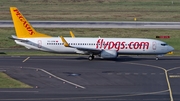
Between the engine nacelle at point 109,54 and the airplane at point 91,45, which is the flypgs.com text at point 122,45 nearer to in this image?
the airplane at point 91,45

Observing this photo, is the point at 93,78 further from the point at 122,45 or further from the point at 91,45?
the point at 122,45

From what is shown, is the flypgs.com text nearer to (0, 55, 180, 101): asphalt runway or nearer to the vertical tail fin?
(0, 55, 180, 101): asphalt runway

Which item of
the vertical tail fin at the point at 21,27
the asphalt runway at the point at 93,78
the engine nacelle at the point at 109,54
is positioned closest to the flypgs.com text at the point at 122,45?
the engine nacelle at the point at 109,54

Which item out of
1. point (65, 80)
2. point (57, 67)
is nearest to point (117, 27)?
point (57, 67)

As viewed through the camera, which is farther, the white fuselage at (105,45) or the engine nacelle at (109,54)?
the white fuselage at (105,45)

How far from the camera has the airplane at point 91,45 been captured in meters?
64.5

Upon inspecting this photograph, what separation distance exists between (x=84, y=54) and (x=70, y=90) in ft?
70.6

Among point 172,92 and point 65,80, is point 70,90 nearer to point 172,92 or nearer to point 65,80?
point 65,80

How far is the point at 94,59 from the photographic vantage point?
66000 mm

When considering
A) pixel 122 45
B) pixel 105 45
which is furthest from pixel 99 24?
pixel 122 45

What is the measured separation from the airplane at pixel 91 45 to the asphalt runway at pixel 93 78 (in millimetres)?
1173

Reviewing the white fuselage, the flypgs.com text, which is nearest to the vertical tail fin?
the white fuselage

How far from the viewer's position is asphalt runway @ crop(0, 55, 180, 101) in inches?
1651

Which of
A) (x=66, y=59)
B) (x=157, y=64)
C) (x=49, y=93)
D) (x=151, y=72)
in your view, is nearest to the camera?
(x=49, y=93)
